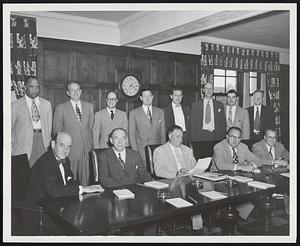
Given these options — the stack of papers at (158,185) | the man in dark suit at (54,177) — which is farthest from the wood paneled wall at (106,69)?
the stack of papers at (158,185)

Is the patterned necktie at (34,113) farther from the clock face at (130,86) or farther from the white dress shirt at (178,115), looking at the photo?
the white dress shirt at (178,115)

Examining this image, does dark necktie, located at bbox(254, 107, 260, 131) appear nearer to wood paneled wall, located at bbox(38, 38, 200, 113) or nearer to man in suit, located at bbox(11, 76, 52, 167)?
wood paneled wall, located at bbox(38, 38, 200, 113)

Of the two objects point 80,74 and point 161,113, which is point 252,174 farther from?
point 80,74

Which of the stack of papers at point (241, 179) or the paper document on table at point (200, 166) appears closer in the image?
the stack of papers at point (241, 179)

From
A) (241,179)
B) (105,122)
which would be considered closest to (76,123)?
(105,122)

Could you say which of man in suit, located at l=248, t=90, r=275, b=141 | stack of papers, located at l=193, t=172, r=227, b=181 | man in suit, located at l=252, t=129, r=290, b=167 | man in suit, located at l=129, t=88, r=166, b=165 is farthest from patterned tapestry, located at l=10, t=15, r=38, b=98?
man in suit, located at l=248, t=90, r=275, b=141

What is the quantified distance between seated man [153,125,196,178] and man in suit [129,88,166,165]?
3.13 feet

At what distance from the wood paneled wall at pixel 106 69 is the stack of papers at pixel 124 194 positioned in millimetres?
2913

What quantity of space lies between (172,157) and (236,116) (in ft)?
7.00

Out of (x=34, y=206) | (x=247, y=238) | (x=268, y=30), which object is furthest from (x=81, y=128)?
(x=268, y=30)

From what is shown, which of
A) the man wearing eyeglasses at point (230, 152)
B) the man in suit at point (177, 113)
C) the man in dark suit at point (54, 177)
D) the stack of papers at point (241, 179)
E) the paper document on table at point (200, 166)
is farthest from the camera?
the man in suit at point (177, 113)

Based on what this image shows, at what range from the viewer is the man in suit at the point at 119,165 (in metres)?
3.23

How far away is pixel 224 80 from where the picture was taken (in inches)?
278

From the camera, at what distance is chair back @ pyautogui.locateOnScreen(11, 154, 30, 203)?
282cm
